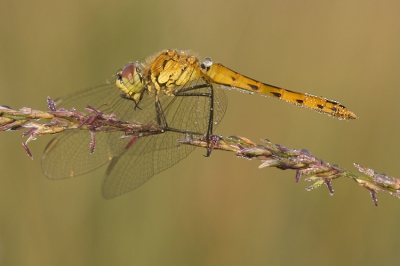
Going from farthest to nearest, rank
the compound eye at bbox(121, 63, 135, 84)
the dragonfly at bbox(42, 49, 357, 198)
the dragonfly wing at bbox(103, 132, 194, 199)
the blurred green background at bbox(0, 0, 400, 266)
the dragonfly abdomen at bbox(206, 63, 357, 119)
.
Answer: the blurred green background at bbox(0, 0, 400, 266) < the dragonfly abdomen at bbox(206, 63, 357, 119) < the compound eye at bbox(121, 63, 135, 84) < the dragonfly at bbox(42, 49, 357, 198) < the dragonfly wing at bbox(103, 132, 194, 199)

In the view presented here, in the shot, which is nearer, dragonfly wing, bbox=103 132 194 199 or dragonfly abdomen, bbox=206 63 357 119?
dragonfly wing, bbox=103 132 194 199

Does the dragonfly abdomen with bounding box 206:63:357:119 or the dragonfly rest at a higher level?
the dragonfly abdomen with bounding box 206:63:357:119

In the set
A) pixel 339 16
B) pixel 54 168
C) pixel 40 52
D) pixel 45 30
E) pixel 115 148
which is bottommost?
pixel 54 168

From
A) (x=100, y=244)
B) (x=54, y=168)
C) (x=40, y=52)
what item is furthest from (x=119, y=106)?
(x=40, y=52)

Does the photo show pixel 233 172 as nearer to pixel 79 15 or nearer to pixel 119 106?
pixel 119 106

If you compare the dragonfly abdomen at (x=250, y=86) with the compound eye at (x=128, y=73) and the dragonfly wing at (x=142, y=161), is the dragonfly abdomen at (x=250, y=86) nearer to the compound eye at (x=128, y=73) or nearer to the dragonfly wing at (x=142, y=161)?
the compound eye at (x=128, y=73)

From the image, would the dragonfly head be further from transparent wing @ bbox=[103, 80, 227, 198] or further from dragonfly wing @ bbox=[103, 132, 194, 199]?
dragonfly wing @ bbox=[103, 132, 194, 199]

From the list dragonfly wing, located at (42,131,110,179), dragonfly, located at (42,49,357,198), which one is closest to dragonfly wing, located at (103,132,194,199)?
dragonfly, located at (42,49,357,198)

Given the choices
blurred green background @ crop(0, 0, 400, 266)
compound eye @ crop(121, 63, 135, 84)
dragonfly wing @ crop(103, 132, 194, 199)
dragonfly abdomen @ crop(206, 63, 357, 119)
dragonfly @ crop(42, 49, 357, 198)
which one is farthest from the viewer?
blurred green background @ crop(0, 0, 400, 266)

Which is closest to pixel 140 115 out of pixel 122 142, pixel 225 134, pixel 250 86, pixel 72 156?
pixel 122 142
